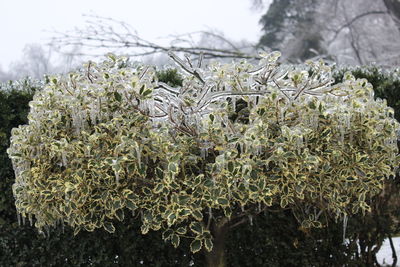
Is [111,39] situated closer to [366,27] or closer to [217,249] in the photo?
[217,249]

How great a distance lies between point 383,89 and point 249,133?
6.21 feet

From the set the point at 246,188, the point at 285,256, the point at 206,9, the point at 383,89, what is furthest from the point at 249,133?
the point at 206,9

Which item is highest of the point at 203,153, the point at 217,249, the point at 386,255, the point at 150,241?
the point at 203,153

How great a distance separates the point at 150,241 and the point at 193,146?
50.5 inches

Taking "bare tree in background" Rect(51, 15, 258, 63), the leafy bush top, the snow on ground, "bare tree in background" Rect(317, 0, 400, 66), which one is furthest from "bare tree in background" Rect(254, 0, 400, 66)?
the leafy bush top

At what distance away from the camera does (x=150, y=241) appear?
3.26m

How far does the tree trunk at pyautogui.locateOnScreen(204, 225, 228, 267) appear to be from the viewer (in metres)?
2.67

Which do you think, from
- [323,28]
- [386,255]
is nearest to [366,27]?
[323,28]

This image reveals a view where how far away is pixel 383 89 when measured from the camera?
3.53m

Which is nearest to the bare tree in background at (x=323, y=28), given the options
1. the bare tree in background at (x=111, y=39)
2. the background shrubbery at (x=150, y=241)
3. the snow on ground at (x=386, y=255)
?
the bare tree in background at (x=111, y=39)

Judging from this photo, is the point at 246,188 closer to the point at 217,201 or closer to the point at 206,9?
the point at 217,201

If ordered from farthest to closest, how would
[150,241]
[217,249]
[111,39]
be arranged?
[111,39]
[150,241]
[217,249]

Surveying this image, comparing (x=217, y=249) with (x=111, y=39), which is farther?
(x=111, y=39)

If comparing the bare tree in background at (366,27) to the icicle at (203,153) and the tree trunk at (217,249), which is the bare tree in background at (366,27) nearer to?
the tree trunk at (217,249)
